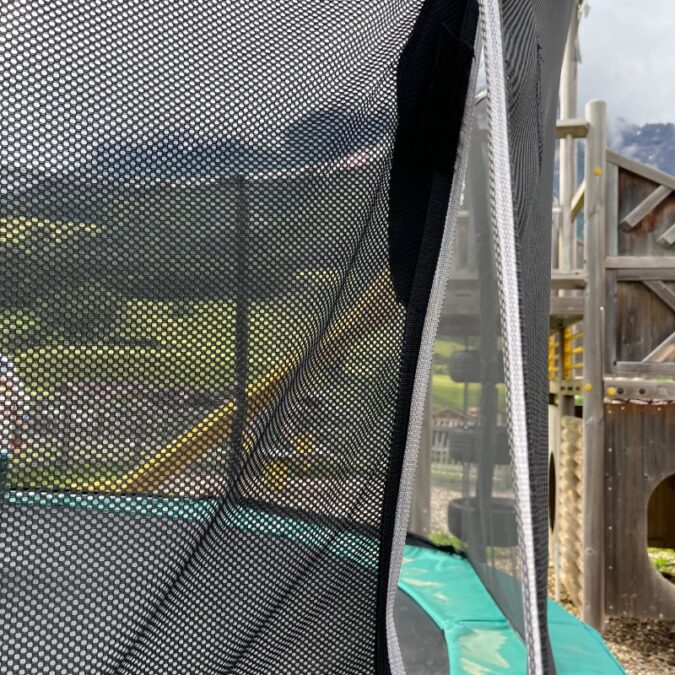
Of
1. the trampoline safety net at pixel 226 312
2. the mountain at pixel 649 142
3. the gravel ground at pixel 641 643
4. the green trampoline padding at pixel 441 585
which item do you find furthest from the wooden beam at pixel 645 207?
the mountain at pixel 649 142

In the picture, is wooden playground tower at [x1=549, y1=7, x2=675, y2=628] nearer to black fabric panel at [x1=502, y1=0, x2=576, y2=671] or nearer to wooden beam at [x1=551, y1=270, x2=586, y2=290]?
wooden beam at [x1=551, y1=270, x2=586, y2=290]

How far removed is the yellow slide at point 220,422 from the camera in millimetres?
564

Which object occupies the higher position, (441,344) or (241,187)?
(241,187)

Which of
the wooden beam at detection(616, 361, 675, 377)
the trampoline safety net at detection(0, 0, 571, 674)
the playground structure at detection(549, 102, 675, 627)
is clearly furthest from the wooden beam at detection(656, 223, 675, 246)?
the trampoline safety net at detection(0, 0, 571, 674)

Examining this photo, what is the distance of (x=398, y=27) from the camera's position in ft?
2.66

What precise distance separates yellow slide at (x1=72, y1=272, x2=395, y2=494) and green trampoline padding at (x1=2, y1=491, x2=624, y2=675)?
12 mm

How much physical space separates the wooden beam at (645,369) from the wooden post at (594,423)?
0.11m

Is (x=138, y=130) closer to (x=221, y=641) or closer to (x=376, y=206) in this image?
(x=376, y=206)

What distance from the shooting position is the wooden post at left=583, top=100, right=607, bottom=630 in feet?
10.3

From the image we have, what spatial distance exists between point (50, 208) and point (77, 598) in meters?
0.29

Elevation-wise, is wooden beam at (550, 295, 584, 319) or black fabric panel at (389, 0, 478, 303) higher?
Result: black fabric panel at (389, 0, 478, 303)

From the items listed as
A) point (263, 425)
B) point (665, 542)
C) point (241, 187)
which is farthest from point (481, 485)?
point (665, 542)

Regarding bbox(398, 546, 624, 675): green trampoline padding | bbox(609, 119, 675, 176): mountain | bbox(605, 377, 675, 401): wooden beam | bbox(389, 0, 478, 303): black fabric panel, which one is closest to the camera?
bbox(389, 0, 478, 303): black fabric panel

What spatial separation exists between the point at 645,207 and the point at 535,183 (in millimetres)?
2577
